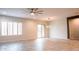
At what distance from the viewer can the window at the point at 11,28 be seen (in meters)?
2.50

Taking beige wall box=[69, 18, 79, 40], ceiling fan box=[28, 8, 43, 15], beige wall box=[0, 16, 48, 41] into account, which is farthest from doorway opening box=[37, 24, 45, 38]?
beige wall box=[69, 18, 79, 40]

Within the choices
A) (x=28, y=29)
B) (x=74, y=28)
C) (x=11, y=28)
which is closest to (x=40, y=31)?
(x=28, y=29)

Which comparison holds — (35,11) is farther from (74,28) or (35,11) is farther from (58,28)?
(74,28)

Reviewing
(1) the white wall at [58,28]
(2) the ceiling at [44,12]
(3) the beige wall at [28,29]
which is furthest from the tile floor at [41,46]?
(2) the ceiling at [44,12]

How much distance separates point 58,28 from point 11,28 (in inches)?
52.6

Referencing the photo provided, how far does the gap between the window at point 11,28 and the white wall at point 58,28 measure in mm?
911

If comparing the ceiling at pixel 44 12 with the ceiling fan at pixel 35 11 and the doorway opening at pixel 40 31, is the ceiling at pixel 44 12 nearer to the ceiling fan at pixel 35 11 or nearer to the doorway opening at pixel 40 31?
the ceiling fan at pixel 35 11

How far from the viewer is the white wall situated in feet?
9.38

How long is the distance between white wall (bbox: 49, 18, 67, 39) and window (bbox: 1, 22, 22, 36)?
91 cm

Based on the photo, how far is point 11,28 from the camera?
103 inches
